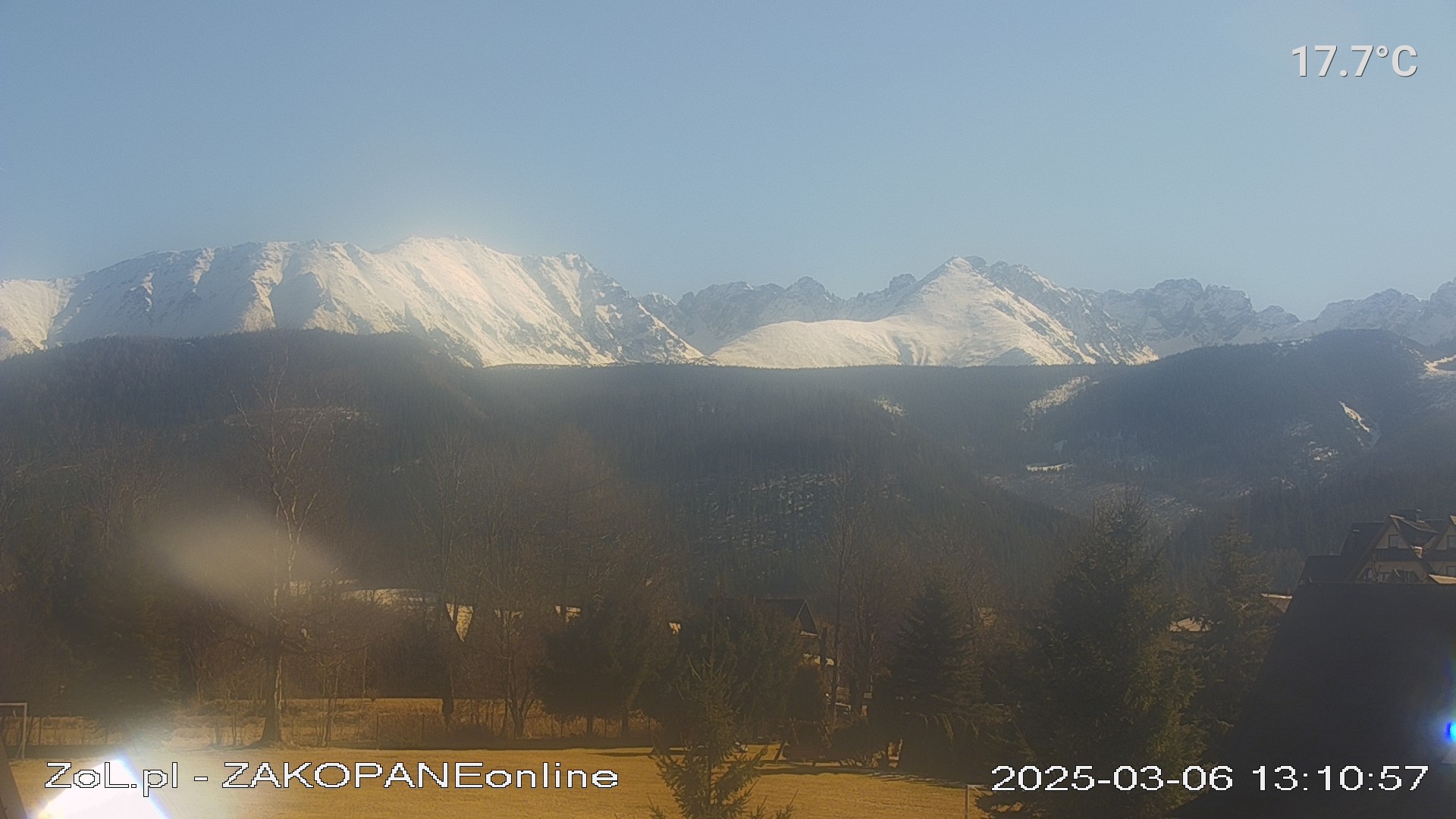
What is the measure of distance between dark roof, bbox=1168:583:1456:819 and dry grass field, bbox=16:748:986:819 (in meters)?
12.0

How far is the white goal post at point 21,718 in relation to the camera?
26856 mm

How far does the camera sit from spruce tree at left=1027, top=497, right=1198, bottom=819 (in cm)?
1662

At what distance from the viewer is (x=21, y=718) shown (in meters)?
30.3

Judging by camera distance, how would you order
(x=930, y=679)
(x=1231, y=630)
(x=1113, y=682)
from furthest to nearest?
(x=930, y=679)
(x=1231, y=630)
(x=1113, y=682)

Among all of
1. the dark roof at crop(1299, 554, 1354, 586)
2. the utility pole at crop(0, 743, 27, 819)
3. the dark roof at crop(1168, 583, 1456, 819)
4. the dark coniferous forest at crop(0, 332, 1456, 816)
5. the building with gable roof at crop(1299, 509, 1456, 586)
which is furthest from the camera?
the dark roof at crop(1299, 554, 1354, 586)

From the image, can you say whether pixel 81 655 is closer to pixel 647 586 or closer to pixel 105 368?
pixel 647 586

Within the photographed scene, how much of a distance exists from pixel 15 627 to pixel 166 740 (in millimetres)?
9118

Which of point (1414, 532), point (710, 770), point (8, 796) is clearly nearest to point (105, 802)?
point (8, 796)

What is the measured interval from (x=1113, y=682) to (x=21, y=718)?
2881cm

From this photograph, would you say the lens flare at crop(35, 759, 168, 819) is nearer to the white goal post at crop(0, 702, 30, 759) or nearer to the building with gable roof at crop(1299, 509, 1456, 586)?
the white goal post at crop(0, 702, 30, 759)

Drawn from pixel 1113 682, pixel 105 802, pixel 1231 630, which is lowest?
pixel 1231 630

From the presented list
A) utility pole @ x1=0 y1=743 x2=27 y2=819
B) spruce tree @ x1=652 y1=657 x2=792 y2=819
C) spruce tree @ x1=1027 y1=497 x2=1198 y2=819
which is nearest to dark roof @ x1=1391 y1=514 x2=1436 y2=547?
spruce tree @ x1=1027 y1=497 x2=1198 y2=819

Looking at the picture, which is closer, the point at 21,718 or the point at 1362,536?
the point at 21,718

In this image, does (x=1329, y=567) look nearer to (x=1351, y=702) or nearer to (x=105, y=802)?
(x=1351, y=702)
